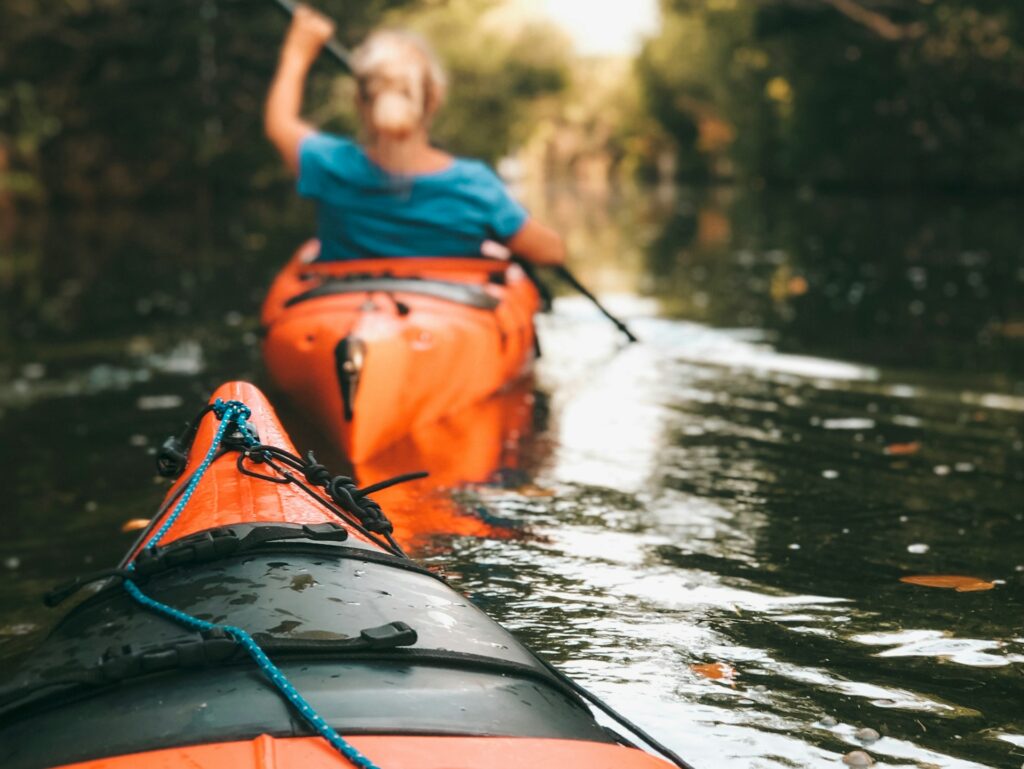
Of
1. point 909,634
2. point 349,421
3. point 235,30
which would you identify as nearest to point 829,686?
point 909,634

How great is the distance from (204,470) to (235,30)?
2360cm

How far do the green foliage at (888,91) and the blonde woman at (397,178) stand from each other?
830 inches

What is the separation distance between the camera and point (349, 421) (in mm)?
4844

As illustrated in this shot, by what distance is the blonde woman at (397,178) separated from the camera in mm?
5328

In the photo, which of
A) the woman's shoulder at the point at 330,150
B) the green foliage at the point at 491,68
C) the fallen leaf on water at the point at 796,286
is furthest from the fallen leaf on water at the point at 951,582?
the green foliage at the point at 491,68

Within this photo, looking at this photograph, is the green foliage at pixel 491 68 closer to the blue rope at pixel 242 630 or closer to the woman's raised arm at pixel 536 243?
the woman's raised arm at pixel 536 243

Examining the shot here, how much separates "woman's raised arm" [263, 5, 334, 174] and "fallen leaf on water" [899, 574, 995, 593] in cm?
331

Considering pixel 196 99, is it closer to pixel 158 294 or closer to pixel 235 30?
pixel 235 30

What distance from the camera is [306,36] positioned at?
21.9ft

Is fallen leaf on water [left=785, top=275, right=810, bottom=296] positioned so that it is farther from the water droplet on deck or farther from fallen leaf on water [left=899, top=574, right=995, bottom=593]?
the water droplet on deck

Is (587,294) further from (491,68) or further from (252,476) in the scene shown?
(491,68)

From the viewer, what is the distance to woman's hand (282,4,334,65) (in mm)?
6566

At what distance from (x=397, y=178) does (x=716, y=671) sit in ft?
10.3

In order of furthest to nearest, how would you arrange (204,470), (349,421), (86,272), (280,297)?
(86,272)
(280,297)
(349,421)
(204,470)
